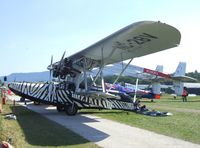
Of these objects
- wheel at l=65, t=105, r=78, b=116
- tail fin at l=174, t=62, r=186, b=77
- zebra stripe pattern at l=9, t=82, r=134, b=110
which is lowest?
wheel at l=65, t=105, r=78, b=116

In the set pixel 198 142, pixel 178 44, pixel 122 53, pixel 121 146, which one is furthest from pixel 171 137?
pixel 122 53

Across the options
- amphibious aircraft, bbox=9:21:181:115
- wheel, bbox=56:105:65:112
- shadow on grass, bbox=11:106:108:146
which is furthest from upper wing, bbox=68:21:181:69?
shadow on grass, bbox=11:106:108:146

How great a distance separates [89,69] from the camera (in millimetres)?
20688

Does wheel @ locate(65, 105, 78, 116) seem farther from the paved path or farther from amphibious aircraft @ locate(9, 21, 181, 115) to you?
the paved path

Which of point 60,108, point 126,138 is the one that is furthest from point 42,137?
point 60,108

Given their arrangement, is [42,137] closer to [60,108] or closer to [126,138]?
[126,138]

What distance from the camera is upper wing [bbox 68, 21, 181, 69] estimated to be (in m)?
11.8

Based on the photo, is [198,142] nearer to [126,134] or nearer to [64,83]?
[126,134]

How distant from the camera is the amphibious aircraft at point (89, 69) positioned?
1403 centimetres

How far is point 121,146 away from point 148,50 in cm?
680

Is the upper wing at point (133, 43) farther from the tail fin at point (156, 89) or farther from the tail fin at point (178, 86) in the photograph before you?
the tail fin at point (178, 86)

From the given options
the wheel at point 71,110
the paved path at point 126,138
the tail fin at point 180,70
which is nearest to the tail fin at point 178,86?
the tail fin at point 180,70

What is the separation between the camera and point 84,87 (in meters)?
19.7

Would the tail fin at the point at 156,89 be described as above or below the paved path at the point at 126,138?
above
